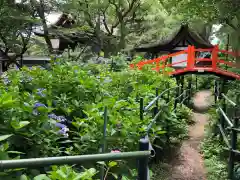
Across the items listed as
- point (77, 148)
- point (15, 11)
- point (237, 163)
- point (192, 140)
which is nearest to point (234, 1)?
point (192, 140)

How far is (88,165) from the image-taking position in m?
1.91

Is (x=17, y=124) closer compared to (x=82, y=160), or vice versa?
(x=82, y=160)

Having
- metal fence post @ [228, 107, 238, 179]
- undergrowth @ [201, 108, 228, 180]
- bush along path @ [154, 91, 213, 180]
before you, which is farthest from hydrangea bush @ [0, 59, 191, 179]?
undergrowth @ [201, 108, 228, 180]

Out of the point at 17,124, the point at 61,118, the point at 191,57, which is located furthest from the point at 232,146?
the point at 191,57

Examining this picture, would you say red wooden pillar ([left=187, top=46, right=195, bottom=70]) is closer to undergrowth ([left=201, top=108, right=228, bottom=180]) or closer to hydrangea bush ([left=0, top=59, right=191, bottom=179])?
undergrowth ([left=201, top=108, right=228, bottom=180])

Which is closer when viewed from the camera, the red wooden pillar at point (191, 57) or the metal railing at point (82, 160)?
the metal railing at point (82, 160)

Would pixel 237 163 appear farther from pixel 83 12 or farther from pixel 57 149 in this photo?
pixel 83 12

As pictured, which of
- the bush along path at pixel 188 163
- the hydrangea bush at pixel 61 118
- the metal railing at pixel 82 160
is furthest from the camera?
the bush along path at pixel 188 163

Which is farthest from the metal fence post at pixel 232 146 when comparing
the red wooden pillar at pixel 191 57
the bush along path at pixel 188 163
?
the red wooden pillar at pixel 191 57

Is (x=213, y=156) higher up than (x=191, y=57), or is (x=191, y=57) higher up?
(x=191, y=57)

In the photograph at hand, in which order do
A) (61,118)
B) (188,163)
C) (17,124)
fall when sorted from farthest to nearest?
(188,163), (61,118), (17,124)

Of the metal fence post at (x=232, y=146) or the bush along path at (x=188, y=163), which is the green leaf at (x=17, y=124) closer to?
the metal fence post at (x=232, y=146)

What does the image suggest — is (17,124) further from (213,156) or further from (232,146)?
(213,156)

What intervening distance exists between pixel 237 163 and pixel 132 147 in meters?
2.70
